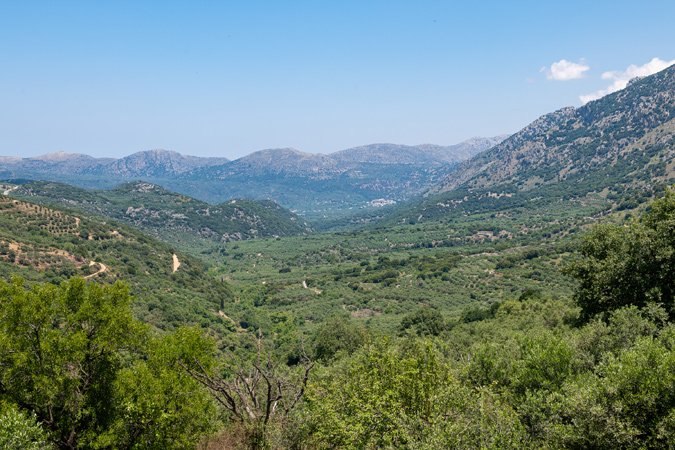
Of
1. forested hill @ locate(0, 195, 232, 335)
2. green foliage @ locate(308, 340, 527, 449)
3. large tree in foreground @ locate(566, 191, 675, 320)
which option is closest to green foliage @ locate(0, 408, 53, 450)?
green foliage @ locate(308, 340, 527, 449)

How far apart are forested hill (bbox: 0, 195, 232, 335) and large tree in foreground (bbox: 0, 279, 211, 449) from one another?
59.9 m

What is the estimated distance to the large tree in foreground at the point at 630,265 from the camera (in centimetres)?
2878

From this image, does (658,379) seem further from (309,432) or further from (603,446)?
(309,432)

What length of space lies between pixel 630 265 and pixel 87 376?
40.0 metres

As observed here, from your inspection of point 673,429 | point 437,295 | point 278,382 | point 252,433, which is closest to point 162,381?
point 252,433

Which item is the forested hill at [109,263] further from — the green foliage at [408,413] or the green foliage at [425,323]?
the green foliage at [408,413]

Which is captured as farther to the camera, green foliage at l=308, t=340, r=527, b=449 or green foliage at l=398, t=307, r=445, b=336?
green foliage at l=398, t=307, r=445, b=336

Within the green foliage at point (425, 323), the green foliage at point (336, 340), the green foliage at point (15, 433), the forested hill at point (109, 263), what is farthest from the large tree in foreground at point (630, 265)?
the forested hill at point (109, 263)

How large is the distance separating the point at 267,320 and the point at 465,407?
3916 inches

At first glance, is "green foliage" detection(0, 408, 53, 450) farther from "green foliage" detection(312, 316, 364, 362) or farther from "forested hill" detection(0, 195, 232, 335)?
"forested hill" detection(0, 195, 232, 335)

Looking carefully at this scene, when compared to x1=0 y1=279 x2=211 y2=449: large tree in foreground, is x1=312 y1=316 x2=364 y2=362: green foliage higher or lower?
lower

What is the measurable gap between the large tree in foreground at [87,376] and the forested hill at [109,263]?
5993cm

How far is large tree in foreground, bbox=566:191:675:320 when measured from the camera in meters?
28.8

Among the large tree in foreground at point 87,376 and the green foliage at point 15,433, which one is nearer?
the green foliage at point 15,433
